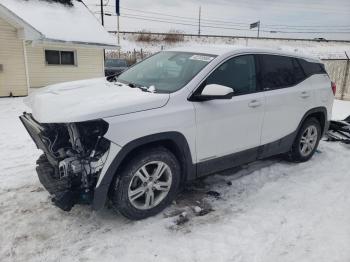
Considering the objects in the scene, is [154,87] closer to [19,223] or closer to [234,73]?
[234,73]

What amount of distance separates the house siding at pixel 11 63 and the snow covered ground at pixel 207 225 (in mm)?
9871

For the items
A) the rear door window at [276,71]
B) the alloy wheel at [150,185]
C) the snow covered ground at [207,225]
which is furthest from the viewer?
the rear door window at [276,71]

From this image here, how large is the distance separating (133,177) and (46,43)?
11.9m

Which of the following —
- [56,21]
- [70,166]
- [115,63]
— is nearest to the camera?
[70,166]

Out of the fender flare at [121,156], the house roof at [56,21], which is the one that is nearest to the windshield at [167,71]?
the fender flare at [121,156]

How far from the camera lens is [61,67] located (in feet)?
51.9

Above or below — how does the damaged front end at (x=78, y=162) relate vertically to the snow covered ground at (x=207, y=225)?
above

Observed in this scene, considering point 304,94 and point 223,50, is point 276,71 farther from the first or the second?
point 223,50

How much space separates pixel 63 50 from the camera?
15773mm

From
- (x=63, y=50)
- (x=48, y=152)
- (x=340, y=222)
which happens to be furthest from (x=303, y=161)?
(x=63, y=50)

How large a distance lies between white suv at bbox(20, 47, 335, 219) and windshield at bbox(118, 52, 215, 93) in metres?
0.01

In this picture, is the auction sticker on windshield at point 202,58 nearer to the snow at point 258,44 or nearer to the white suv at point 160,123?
the white suv at point 160,123

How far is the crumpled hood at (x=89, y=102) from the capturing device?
10.4 feet

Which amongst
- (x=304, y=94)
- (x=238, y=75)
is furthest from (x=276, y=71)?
(x=238, y=75)
